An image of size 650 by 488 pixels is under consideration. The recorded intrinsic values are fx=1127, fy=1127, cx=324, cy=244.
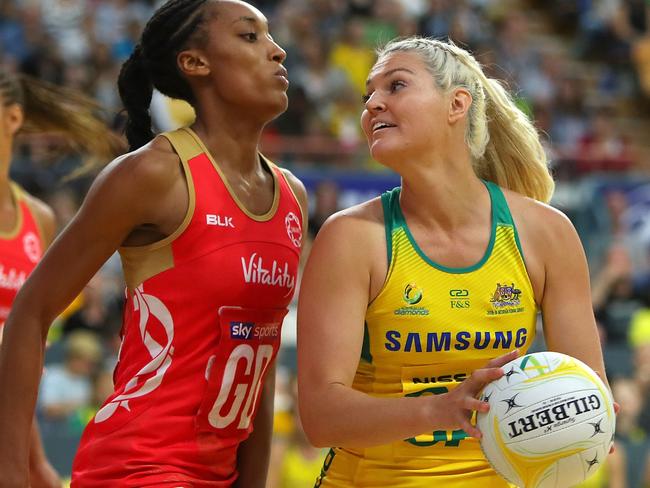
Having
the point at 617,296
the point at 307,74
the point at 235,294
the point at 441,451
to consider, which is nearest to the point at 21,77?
the point at 235,294

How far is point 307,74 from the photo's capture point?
11.7 meters

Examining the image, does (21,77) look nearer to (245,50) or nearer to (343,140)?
(245,50)

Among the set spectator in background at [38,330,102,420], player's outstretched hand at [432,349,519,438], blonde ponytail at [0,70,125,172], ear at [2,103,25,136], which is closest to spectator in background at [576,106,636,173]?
spectator in background at [38,330,102,420]

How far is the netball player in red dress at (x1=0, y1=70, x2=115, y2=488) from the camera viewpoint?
14.0 ft

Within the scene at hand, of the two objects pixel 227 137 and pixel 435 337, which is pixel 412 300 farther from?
pixel 227 137

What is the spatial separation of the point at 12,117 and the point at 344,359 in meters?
1.97

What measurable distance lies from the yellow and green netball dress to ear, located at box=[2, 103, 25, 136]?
1.81 m

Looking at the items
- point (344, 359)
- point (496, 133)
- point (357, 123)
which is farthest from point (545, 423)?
point (357, 123)

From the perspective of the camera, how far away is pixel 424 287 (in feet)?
10.3

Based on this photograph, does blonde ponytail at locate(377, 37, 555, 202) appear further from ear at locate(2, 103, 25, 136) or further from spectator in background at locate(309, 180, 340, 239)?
spectator in background at locate(309, 180, 340, 239)

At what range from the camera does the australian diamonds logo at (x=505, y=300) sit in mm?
3162

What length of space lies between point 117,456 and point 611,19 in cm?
1291

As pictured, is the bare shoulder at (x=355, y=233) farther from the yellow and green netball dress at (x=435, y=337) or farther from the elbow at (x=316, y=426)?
the elbow at (x=316, y=426)

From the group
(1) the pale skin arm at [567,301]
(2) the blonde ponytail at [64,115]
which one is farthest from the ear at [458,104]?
(2) the blonde ponytail at [64,115]
